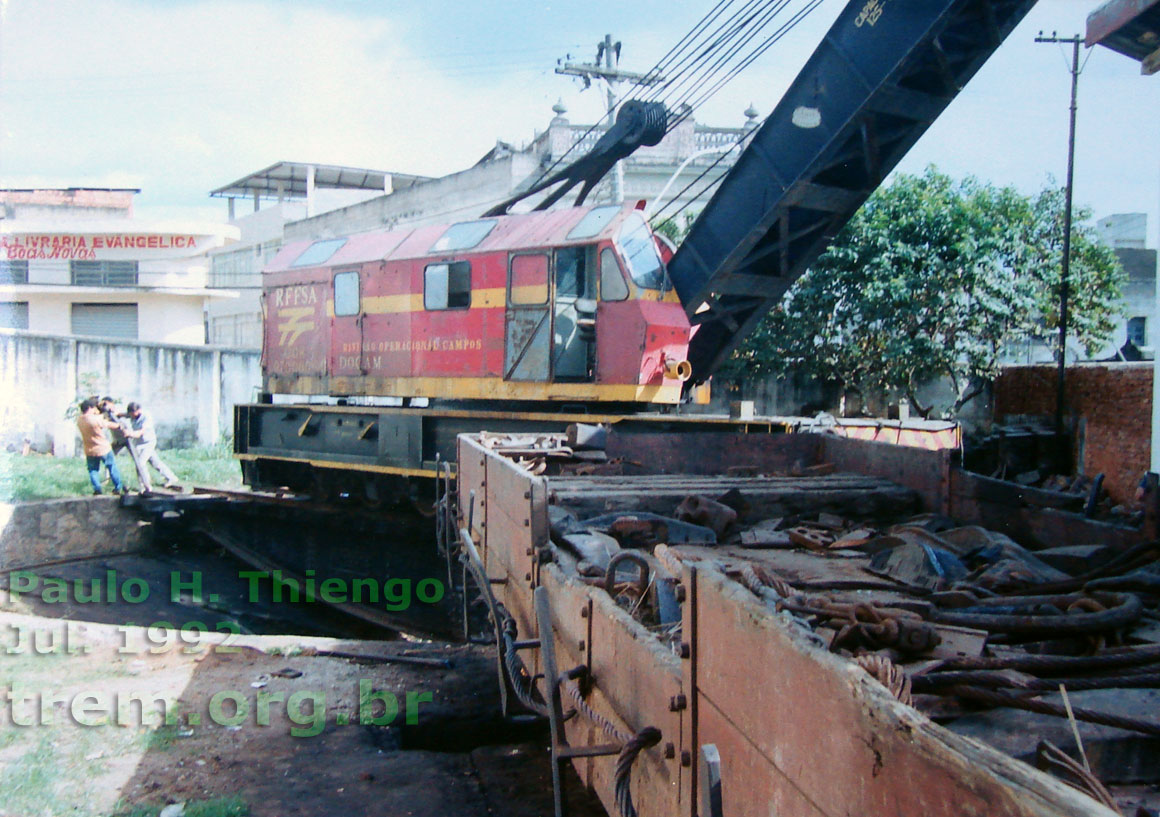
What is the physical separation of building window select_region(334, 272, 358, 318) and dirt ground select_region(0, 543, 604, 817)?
181 inches

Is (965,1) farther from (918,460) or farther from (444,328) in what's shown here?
(444,328)

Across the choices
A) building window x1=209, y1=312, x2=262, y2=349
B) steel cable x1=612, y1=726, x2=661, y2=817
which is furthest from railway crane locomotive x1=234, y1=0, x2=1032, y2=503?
building window x1=209, y1=312, x2=262, y2=349

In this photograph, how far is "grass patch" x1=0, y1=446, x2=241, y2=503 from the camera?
36.3ft

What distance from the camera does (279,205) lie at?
26.2 meters

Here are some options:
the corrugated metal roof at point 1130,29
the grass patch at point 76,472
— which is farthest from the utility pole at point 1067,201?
the grass patch at point 76,472

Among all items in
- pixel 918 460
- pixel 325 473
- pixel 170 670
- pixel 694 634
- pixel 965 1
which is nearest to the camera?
pixel 694 634

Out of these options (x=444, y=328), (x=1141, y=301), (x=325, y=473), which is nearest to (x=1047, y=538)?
(x=444, y=328)

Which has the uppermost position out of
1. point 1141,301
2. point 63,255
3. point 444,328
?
point 63,255

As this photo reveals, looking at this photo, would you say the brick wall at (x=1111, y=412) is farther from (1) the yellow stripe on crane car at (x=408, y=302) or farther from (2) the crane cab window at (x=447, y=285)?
(2) the crane cab window at (x=447, y=285)

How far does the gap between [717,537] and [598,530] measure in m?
0.50

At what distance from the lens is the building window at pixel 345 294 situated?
33.0ft

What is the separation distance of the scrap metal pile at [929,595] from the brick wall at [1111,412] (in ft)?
17.8

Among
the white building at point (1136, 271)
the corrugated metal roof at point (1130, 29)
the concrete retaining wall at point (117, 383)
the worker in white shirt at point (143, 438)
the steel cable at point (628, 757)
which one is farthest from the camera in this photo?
the white building at point (1136, 271)

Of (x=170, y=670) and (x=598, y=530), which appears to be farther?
(x=170, y=670)
